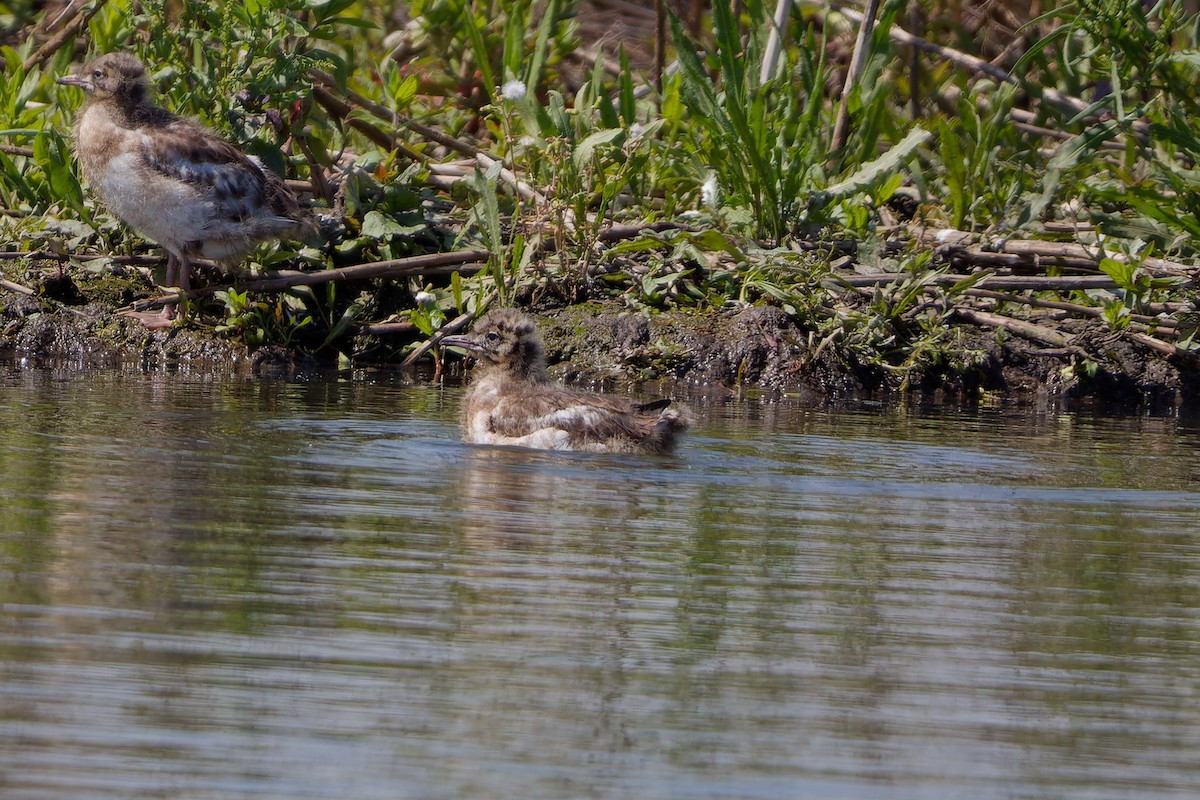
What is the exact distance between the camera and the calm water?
377 centimetres

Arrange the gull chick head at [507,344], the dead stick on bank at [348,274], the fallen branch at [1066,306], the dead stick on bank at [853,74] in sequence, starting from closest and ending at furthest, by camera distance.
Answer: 1. the gull chick head at [507,344]
2. the fallen branch at [1066,306]
3. the dead stick on bank at [348,274]
4. the dead stick on bank at [853,74]

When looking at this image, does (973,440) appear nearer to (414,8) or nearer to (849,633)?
(849,633)

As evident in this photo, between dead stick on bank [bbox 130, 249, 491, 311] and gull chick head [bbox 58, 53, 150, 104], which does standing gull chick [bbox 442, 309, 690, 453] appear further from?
gull chick head [bbox 58, 53, 150, 104]

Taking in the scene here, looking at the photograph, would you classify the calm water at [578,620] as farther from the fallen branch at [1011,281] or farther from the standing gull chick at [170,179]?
the fallen branch at [1011,281]

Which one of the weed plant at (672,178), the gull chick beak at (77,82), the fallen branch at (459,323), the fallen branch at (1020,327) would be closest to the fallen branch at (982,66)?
the weed plant at (672,178)

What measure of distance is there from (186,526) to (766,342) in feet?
19.9

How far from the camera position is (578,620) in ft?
16.2

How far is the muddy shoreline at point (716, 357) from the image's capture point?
11477mm

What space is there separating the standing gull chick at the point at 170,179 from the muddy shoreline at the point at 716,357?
37cm

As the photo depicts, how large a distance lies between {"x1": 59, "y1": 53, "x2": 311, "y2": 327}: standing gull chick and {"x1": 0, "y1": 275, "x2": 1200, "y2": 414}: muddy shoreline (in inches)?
14.4

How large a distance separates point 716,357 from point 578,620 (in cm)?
671

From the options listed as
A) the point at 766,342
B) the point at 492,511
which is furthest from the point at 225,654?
the point at 766,342

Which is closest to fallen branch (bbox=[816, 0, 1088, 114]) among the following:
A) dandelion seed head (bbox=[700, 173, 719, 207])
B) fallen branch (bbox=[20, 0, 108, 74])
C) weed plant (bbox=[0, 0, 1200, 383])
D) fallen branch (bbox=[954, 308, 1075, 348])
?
weed plant (bbox=[0, 0, 1200, 383])

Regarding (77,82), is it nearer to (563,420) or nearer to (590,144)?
(590,144)
